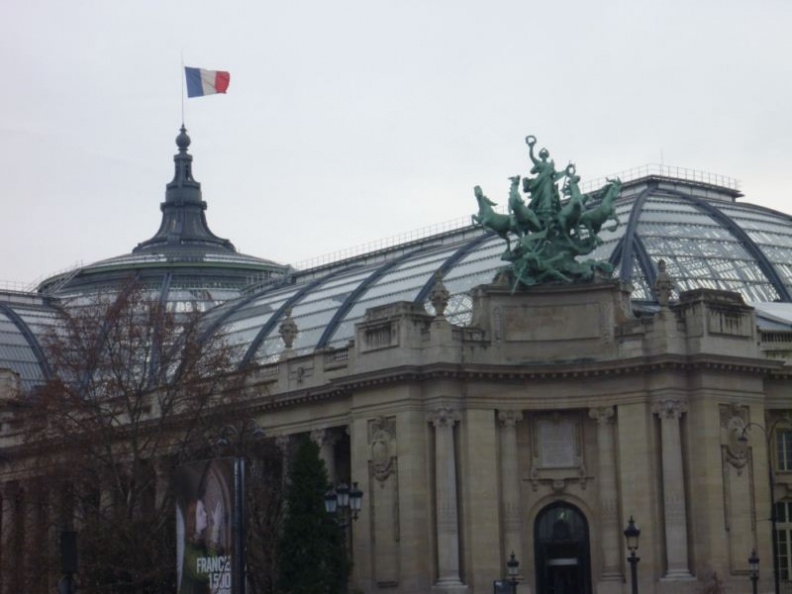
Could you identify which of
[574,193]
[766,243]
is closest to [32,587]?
[574,193]

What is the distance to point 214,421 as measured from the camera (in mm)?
90250

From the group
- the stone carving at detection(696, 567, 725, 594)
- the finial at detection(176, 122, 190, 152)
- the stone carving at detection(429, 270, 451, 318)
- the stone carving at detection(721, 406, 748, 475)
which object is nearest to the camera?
the stone carving at detection(696, 567, 725, 594)

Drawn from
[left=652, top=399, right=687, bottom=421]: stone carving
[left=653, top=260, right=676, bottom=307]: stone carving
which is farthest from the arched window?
[left=653, top=260, right=676, bottom=307]: stone carving

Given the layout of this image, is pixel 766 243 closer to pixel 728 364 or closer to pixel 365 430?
pixel 728 364

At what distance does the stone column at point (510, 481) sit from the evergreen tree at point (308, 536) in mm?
9820

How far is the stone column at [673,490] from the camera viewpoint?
86.4 meters

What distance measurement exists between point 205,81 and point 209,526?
70.6 metres

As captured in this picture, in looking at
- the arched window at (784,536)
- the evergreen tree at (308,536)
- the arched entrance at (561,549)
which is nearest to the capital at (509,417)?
the arched entrance at (561,549)

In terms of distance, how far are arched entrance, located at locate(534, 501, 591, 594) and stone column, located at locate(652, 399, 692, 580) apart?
15.7 feet

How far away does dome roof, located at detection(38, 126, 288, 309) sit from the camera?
5561 inches

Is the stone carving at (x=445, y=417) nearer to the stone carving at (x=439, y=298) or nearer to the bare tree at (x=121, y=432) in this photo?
the stone carving at (x=439, y=298)

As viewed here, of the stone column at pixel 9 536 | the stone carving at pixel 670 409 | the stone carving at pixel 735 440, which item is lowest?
the stone column at pixel 9 536

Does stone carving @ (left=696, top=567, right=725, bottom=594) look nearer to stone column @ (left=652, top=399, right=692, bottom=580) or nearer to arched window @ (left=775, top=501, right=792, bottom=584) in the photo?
stone column @ (left=652, top=399, right=692, bottom=580)

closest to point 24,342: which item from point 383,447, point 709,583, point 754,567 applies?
point 383,447
